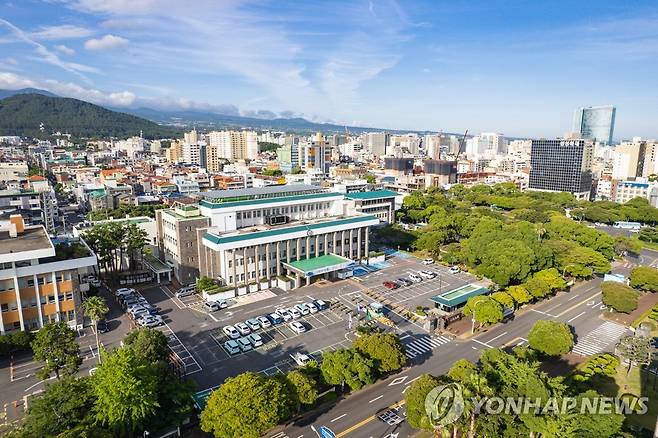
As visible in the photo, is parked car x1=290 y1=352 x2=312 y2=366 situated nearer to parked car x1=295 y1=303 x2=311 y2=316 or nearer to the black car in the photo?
parked car x1=295 y1=303 x2=311 y2=316

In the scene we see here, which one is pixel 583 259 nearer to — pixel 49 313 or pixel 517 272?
pixel 517 272

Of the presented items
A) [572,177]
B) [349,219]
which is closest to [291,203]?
[349,219]

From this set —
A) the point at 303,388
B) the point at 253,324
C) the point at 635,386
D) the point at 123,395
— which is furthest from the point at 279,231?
the point at 635,386

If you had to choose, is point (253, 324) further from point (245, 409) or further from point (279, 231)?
point (245, 409)

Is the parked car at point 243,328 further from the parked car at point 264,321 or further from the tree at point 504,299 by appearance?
the tree at point 504,299

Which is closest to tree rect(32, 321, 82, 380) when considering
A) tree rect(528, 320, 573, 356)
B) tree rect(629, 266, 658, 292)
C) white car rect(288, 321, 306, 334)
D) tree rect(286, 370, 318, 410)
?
tree rect(286, 370, 318, 410)

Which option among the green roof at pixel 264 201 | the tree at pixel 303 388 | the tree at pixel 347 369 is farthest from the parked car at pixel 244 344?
the green roof at pixel 264 201
